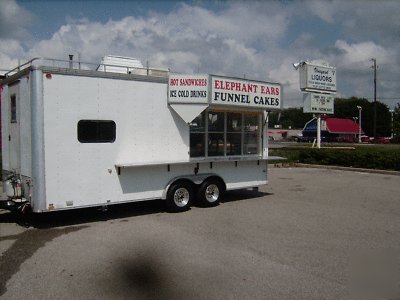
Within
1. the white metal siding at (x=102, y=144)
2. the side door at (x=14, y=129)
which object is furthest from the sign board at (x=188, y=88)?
the side door at (x=14, y=129)

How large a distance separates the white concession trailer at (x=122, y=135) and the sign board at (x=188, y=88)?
0.02m

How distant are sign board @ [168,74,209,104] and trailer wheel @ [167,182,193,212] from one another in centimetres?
198

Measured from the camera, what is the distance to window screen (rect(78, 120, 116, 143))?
823cm

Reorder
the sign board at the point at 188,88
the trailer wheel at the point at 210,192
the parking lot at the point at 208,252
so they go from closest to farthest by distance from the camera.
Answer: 1. the parking lot at the point at 208,252
2. the sign board at the point at 188,88
3. the trailer wheel at the point at 210,192

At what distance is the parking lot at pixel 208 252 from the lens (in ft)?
16.8

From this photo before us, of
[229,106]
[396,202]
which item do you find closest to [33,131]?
[229,106]

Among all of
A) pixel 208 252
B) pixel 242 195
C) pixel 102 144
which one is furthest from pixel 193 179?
pixel 208 252

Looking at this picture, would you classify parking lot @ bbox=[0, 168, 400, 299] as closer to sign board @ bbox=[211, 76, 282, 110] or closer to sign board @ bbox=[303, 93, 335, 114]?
sign board @ bbox=[211, 76, 282, 110]

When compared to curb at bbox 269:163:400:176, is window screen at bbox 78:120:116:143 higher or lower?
higher

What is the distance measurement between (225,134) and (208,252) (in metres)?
4.58

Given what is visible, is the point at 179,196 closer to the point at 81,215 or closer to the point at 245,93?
the point at 81,215

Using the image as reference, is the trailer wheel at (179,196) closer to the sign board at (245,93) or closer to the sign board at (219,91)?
the sign board at (219,91)

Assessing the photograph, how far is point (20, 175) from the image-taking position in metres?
8.31

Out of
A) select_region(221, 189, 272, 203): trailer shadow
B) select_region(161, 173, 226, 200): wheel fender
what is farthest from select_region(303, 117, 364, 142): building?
select_region(161, 173, 226, 200): wheel fender
